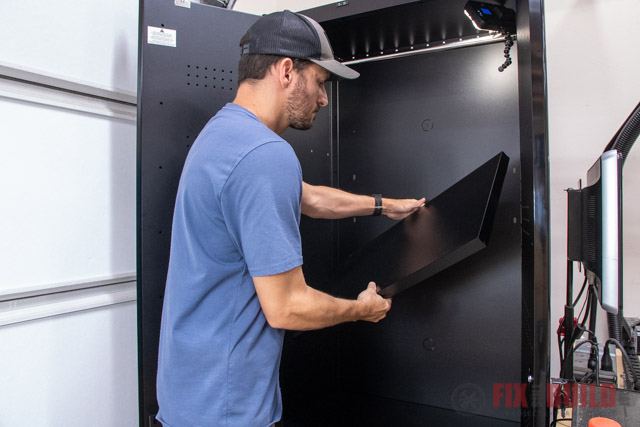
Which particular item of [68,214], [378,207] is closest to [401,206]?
[378,207]

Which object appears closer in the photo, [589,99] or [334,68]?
[334,68]

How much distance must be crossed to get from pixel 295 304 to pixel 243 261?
0.13 metres

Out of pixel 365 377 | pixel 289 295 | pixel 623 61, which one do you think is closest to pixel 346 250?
pixel 365 377

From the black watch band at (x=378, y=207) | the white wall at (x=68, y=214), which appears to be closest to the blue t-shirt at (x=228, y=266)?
the white wall at (x=68, y=214)

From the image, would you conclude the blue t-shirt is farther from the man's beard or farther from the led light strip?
the led light strip

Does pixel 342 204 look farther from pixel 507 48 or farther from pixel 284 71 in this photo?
pixel 507 48

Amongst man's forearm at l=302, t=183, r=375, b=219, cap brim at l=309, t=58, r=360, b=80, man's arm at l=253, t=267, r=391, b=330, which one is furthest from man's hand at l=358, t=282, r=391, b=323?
cap brim at l=309, t=58, r=360, b=80

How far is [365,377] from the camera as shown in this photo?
1470mm

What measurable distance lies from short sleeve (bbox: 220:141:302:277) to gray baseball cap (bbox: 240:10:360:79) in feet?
0.83

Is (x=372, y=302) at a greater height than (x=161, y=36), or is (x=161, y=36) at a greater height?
(x=161, y=36)

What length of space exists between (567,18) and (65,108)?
1648mm

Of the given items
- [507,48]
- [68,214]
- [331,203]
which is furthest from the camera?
[331,203]

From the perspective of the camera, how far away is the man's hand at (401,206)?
130 cm

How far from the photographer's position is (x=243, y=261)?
31.3 inches
